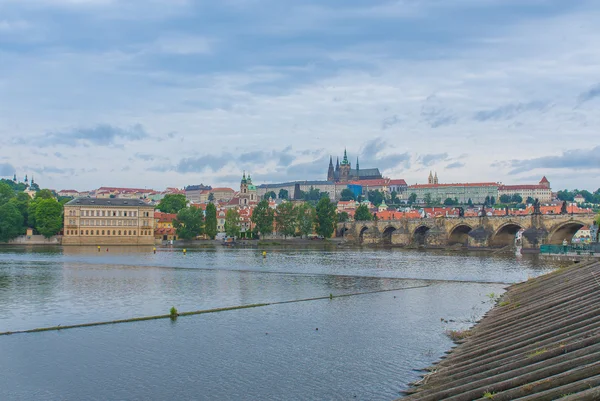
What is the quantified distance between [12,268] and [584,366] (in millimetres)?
48904

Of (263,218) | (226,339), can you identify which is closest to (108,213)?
(263,218)

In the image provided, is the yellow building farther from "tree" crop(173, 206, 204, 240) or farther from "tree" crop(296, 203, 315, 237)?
"tree" crop(296, 203, 315, 237)

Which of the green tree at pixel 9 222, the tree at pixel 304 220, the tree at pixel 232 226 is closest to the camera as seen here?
the green tree at pixel 9 222

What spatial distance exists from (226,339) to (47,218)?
304 feet

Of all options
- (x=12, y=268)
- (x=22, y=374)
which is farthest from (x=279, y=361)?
(x=12, y=268)

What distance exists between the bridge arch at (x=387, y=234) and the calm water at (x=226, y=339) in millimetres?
78805

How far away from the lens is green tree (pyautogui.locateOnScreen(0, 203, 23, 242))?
103 m

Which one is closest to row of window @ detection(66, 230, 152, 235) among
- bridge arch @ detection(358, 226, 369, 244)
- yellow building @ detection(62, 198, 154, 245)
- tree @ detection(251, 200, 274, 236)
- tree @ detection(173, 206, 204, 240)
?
yellow building @ detection(62, 198, 154, 245)

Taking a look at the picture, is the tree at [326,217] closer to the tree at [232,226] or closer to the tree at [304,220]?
the tree at [304,220]

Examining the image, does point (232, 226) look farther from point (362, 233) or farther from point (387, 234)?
point (387, 234)

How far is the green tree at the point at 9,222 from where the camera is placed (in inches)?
4067

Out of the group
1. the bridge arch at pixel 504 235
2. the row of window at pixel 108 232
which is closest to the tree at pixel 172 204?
the row of window at pixel 108 232

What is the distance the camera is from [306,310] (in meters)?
29.4

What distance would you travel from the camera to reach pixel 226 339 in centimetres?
2267
